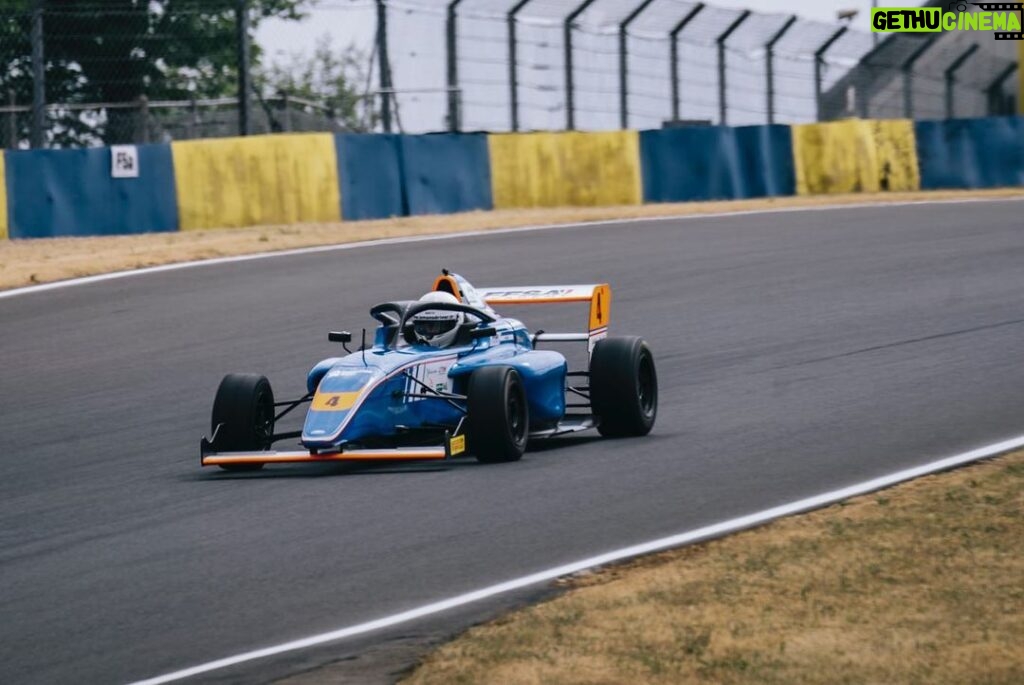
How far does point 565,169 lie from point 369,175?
341cm

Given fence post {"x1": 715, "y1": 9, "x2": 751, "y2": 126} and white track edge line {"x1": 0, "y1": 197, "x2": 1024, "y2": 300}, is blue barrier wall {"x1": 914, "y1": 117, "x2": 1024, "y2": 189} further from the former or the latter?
fence post {"x1": 715, "y1": 9, "x2": 751, "y2": 126}

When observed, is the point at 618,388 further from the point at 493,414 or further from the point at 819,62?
the point at 819,62

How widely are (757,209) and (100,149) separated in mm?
9305

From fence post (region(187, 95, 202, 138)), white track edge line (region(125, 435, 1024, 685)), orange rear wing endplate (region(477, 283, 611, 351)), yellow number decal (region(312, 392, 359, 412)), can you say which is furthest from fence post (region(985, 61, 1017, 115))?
yellow number decal (region(312, 392, 359, 412))

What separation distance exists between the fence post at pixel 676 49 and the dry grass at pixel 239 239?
281 cm

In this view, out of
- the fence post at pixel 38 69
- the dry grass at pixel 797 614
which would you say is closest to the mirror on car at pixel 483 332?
the dry grass at pixel 797 614

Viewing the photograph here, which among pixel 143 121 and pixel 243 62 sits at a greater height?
pixel 243 62

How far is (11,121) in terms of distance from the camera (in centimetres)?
2325

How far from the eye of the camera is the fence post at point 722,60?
28641 millimetres

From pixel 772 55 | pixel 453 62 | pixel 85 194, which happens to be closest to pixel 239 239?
pixel 85 194

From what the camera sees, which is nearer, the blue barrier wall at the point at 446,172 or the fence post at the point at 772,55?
the blue barrier wall at the point at 446,172

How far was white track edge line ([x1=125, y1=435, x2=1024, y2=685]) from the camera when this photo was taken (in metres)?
6.21

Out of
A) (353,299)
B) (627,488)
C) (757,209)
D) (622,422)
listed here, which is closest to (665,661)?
(627,488)

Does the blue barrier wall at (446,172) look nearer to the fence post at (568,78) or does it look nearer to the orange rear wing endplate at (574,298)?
the fence post at (568,78)
